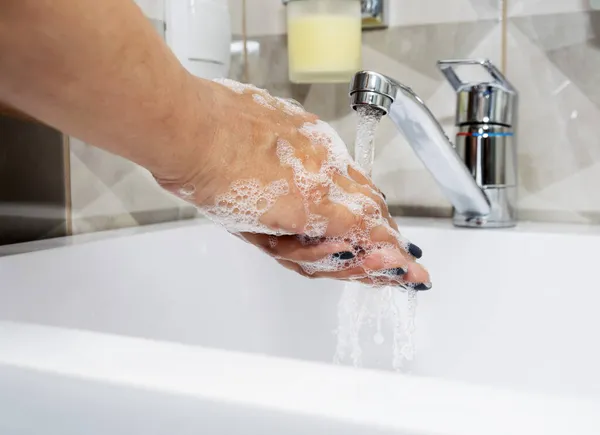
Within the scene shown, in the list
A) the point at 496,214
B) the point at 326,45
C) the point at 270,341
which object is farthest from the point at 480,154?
the point at 270,341

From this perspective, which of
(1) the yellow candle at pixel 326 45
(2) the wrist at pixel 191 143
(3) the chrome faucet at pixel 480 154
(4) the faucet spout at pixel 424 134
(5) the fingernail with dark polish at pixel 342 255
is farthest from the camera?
(1) the yellow candle at pixel 326 45

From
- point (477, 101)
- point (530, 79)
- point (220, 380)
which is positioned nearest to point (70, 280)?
point (220, 380)

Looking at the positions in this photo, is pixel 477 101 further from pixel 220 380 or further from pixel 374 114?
pixel 220 380

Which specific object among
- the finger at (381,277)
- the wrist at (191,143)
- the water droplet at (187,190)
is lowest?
the finger at (381,277)

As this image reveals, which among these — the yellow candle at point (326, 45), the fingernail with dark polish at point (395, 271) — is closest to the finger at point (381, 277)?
the fingernail with dark polish at point (395, 271)

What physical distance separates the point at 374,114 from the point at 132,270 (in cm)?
30

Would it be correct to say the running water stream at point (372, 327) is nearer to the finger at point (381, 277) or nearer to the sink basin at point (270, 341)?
the sink basin at point (270, 341)

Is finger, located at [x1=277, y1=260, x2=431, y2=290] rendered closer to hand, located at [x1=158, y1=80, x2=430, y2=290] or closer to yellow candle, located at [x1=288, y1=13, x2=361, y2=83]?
hand, located at [x1=158, y1=80, x2=430, y2=290]

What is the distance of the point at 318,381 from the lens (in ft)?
0.93

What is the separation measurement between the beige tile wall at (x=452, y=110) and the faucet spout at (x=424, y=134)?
0.12 meters

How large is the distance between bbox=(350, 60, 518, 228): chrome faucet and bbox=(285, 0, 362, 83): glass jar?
0.42 feet

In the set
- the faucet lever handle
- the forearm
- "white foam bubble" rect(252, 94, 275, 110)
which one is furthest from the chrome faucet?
the forearm

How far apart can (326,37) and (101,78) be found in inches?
21.1

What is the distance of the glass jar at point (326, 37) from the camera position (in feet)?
2.75
